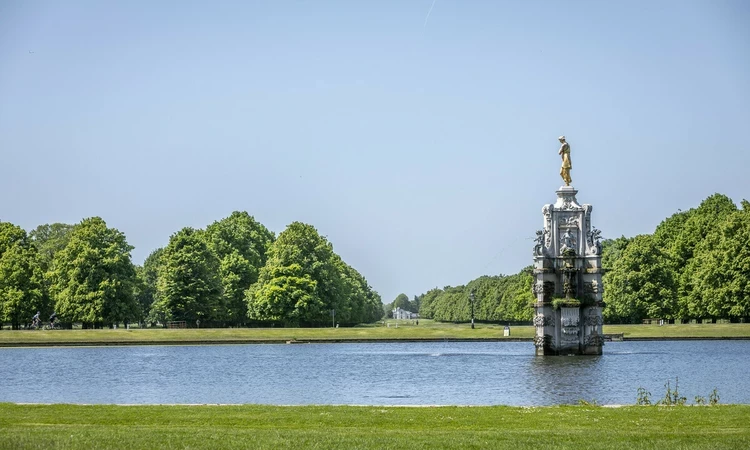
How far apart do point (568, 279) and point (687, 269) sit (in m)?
43.1

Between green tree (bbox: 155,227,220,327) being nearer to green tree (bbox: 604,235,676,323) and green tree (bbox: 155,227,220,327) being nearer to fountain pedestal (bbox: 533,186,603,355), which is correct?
green tree (bbox: 604,235,676,323)

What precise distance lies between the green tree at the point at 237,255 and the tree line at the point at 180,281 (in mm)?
127

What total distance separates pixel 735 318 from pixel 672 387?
61.5m

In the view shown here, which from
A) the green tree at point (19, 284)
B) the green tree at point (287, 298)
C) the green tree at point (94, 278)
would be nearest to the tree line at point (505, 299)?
the green tree at point (287, 298)

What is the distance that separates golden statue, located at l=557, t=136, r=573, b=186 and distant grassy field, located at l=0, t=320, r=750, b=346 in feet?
81.1

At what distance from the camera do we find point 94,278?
9862 centimetres

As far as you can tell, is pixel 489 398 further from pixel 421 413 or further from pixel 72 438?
pixel 72 438

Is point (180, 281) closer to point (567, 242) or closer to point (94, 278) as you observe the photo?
point (94, 278)

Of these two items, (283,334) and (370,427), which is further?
(283,334)

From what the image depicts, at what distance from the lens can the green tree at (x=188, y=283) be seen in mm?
102500

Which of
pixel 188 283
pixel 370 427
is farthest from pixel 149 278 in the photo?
pixel 370 427

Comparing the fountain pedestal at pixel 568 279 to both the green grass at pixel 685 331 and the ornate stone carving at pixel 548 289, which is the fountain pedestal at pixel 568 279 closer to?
the ornate stone carving at pixel 548 289

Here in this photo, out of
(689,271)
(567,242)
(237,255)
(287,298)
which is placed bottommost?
(287,298)

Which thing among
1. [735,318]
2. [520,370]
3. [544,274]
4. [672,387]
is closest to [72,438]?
[672,387]
